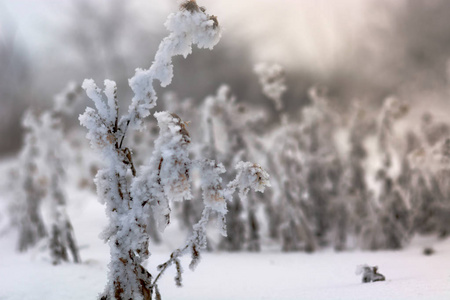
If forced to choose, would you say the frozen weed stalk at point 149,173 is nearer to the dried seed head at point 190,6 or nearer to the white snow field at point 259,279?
the dried seed head at point 190,6

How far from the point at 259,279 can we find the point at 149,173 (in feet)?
7.14

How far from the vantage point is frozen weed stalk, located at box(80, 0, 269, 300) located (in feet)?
7.48

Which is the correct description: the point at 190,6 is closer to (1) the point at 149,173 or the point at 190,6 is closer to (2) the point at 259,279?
(1) the point at 149,173

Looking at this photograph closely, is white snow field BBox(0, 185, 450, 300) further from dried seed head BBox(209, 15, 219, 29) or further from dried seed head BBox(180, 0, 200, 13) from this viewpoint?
dried seed head BBox(180, 0, 200, 13)

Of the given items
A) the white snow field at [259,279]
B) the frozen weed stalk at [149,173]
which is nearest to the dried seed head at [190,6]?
the frozen weed stalk at [149,173]

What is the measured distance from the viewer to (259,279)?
406 centimetres

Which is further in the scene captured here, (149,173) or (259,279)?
(259,279)

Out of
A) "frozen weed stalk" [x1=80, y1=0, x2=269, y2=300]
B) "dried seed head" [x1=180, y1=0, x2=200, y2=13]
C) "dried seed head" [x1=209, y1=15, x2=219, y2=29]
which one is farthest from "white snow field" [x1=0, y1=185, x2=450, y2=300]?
"dried seed head" [x1=180, y1=0, x2=200, y2=13]

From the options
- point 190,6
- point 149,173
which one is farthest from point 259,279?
point 190,6

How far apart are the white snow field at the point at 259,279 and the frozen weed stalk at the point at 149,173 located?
2.69 ft

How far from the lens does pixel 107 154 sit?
7.77 ft

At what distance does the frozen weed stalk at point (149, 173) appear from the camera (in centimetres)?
228

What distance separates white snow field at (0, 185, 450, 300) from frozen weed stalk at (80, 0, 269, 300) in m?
0.82

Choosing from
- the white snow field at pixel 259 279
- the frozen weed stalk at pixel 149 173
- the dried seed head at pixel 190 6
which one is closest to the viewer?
the frozen weed stalk at pixel 149 173
